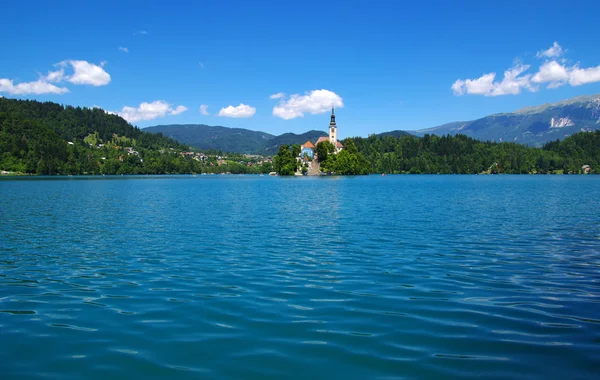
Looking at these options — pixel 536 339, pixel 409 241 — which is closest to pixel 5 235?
pixel 409 241

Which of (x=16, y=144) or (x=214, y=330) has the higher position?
(x=16, y=144)

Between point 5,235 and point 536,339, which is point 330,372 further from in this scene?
point 5,235

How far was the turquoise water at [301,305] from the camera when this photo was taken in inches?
319

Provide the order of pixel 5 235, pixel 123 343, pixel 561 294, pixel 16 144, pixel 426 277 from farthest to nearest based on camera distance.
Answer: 1. pixel 16 144
2. pixel 5 235
3. pixel 426 277
4. pixel 561 294
5. pixel 123 343

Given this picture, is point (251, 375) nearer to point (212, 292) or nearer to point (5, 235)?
point (212, 292)

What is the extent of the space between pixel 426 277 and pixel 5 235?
22884 mm

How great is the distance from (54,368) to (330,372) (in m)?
4.99

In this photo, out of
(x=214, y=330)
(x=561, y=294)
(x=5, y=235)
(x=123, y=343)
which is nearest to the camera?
(x=123, y=343)

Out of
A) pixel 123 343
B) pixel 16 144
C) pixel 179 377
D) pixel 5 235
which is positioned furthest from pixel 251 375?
pixel 16 144

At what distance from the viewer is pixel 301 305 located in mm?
11641

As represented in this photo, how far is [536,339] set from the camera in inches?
359

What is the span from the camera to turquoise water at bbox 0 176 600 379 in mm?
8094

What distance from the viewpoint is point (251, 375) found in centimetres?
761

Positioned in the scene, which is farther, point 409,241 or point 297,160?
point 297,160
